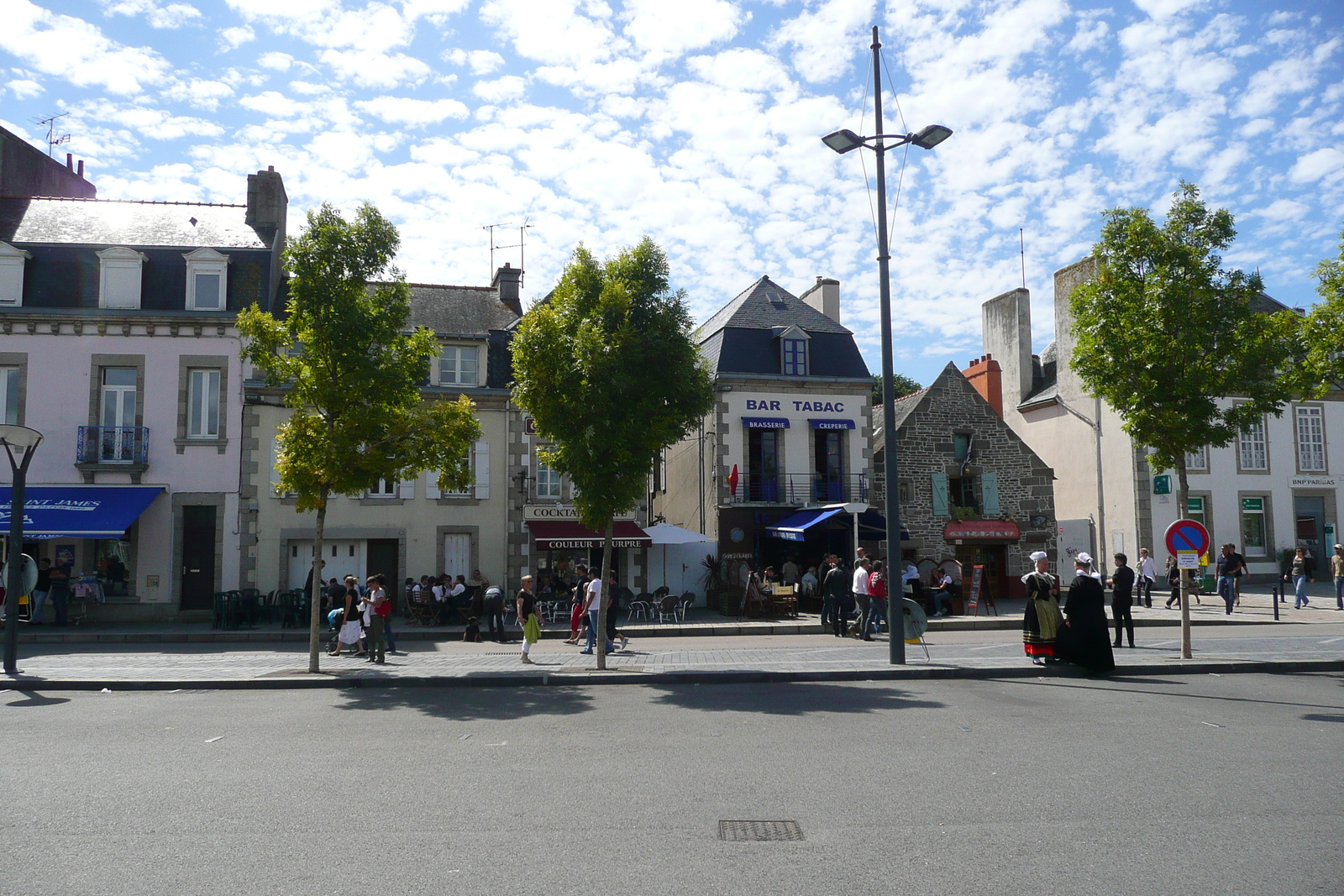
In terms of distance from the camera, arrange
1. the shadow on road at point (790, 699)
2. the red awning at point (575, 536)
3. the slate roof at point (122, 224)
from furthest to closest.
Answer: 1. the slate roof at point (122, 224)
2. the red awning at point (575, 536)
3. the shadow on road at point (790, 699)

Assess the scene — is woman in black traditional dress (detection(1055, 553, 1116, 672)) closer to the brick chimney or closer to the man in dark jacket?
the man in dark jacket

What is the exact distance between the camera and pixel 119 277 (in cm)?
2270

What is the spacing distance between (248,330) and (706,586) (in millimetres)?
15246

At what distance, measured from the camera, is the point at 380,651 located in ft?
45.3

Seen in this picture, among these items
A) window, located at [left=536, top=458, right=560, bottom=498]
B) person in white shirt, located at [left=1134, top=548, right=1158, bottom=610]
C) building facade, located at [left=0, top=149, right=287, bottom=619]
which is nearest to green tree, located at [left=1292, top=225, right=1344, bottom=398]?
person in white shirt, located at [left=1134, top=548, right=1158, bottom=610]

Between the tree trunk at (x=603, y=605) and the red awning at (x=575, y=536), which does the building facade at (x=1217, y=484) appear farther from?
the tree trunk at (x=603, y=605)

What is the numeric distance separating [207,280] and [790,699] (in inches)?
755

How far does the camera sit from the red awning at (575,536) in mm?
22969

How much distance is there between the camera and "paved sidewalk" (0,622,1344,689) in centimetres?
1177

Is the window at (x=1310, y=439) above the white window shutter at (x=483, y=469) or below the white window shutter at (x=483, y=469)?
above

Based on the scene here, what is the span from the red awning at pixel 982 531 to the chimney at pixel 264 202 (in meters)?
20.3

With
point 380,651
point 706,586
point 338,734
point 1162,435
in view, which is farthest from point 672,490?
point 338,734

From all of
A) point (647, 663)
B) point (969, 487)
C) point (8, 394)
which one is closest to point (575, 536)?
point (647, 663)

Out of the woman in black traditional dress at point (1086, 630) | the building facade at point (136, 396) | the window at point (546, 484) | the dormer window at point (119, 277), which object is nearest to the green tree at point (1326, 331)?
the woman in black traditional dress at point (1086, 630)
